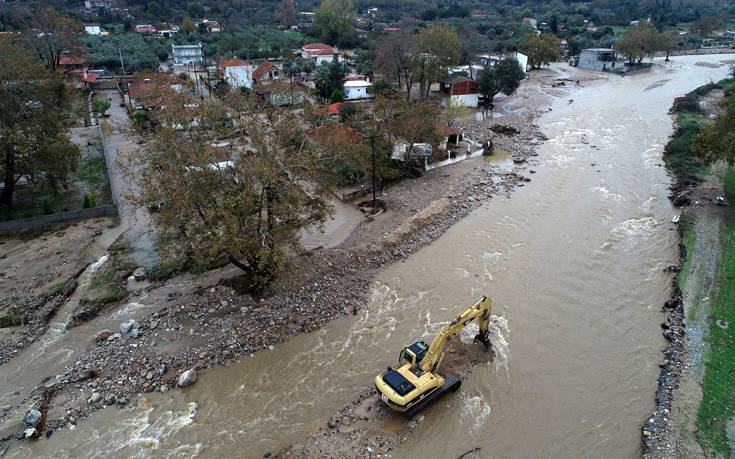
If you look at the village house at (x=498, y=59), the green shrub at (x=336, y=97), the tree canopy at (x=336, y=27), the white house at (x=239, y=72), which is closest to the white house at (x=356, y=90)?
the green shrub at (x=336, y=97)

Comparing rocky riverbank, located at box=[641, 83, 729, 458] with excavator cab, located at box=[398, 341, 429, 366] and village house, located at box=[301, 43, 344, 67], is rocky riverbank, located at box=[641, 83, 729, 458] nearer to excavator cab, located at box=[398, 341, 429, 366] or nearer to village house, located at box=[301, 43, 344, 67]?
excavator cab, located at box=[398, 341, 429, 366]

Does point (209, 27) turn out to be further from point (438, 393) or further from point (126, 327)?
point (438, 393)

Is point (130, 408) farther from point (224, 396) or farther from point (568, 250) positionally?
point (568, 250)

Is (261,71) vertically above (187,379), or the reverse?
(261,71)

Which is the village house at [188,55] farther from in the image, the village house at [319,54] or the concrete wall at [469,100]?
the concrete wall at [469,100]

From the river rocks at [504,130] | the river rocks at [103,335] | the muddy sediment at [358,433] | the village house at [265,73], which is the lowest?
the muddy sediment at [358,433]

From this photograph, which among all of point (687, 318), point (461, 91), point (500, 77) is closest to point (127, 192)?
point (687, 318)
